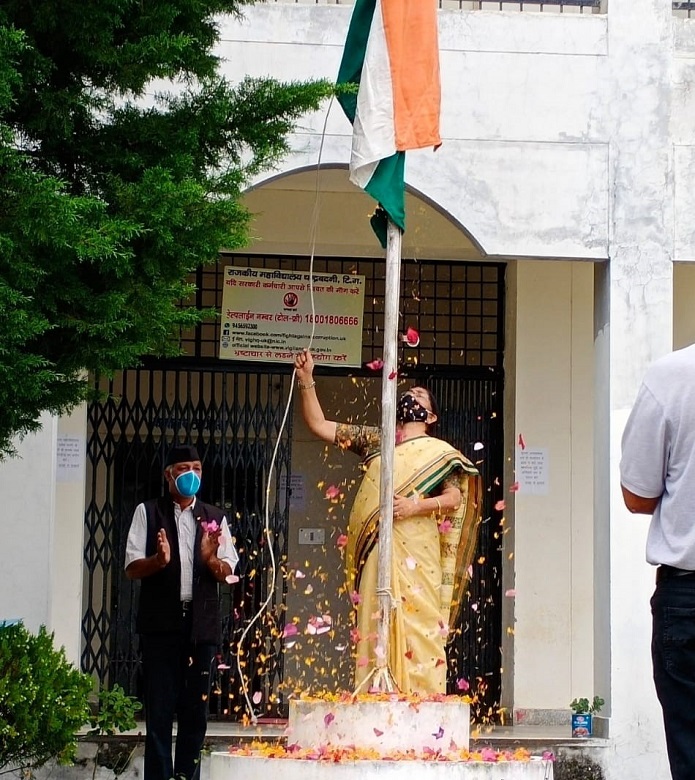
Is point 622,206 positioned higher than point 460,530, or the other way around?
point 622,206

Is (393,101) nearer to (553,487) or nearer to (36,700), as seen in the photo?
(36,700)

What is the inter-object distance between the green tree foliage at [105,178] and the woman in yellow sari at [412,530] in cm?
112

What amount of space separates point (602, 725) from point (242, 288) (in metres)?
3.93

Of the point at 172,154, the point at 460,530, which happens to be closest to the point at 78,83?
the point at 172,154

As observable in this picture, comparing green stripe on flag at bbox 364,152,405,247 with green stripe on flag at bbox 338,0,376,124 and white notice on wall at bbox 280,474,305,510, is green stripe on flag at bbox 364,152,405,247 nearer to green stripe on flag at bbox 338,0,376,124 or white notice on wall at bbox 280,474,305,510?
green stripe on flag at bbox 338,0,376,124

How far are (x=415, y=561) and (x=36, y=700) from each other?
1870 millimetres

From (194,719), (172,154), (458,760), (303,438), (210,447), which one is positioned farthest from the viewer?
(303,438)

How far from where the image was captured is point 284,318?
1021 centimetres

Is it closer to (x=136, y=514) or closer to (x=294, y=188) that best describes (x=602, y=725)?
(x=136, y=514)

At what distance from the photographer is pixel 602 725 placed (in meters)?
8.09

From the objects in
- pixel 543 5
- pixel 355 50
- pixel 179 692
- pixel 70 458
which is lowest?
pixel 179 692

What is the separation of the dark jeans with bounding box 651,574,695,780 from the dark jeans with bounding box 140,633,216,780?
3730 millimetres

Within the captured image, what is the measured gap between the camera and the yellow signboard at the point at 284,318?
400 inches

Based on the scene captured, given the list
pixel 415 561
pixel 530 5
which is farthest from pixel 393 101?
pixel 530 5
